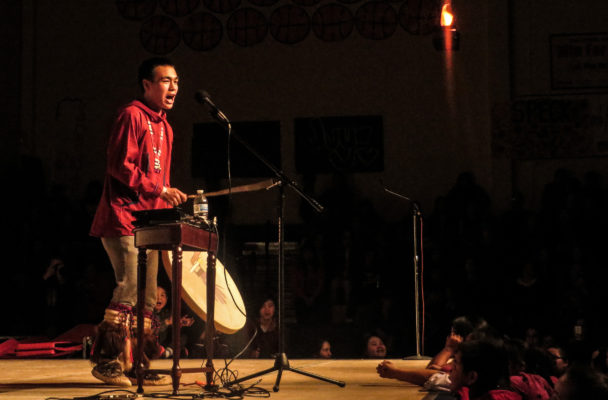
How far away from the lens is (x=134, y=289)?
4227 mm

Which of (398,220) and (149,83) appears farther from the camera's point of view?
(398,220)

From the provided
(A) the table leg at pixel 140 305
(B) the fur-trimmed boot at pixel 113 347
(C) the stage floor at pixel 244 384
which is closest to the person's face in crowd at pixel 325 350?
(C) the stage floor at pixel 244 384

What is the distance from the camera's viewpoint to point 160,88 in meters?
4.28

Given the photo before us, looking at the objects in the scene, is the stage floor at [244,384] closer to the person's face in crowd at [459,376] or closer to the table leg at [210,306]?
the table leg at [210,306]

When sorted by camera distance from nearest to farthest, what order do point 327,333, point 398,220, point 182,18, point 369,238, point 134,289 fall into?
point 134,289 < point 327,333 < point 369,238 < point 398,220 < point 182,18

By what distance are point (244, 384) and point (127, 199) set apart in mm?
1177

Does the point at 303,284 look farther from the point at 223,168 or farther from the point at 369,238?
the point at 223,168

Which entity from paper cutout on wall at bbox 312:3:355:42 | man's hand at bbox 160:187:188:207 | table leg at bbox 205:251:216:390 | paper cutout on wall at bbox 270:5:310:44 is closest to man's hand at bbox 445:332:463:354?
table leg at bbox 205:251:216:390

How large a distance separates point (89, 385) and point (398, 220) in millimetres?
7487

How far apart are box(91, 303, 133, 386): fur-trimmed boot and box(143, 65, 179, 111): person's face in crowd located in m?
1.02

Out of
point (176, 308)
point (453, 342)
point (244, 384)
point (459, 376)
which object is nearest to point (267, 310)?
→ point (453, 342)

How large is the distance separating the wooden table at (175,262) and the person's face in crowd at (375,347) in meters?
4.69

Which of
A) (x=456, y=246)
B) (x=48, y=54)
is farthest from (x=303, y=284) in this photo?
(x=48, y=54)

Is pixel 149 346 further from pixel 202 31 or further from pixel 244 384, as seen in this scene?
pixel 202 31
